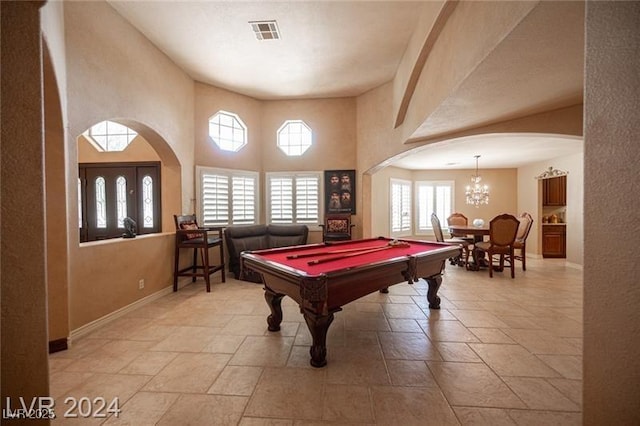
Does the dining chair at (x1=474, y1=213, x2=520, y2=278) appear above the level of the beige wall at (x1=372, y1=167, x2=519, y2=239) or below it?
below

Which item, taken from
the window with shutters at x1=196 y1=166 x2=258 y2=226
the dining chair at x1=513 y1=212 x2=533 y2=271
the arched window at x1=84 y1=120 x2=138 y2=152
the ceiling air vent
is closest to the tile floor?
the window with shutters at x1=196 y1=166 x2=258 y2=226

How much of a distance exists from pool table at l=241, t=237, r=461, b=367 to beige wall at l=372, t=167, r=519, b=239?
4453mm

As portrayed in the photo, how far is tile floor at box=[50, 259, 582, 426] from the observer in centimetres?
167

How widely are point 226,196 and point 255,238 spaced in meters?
1.07

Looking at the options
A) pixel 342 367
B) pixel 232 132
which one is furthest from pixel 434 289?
pixel 232 132

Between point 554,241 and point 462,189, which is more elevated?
point 462,189

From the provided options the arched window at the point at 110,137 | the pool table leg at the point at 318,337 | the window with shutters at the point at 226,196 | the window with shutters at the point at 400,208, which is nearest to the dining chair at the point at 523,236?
the window with shutters at the point at 400,208

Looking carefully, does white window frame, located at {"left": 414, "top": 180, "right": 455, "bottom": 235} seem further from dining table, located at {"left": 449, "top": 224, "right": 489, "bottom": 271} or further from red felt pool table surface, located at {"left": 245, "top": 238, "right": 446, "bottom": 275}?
red felt pool table surface, located at {"left": 245, "top": 238, "right": 446, "bottom": 275}

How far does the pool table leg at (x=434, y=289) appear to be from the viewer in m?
3.38

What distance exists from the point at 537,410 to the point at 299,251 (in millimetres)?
2349

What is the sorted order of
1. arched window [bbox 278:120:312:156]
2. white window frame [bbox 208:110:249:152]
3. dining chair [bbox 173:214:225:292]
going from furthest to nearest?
→ arched window [bbox 278:120:312:156], white window frame [bbox 208:110:249:152], dining chair [bbox 173:214:225:292]

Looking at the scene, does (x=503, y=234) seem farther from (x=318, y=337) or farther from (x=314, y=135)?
(x=318, y=337)

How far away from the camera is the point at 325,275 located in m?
1.93

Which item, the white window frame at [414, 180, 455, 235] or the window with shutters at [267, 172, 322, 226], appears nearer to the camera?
the window with shutters at [267, 172, 322, 226]
